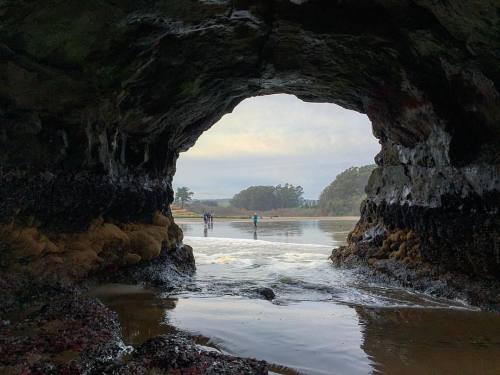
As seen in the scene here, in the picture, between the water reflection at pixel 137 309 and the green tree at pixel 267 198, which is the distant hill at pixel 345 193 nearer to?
the green tree at pixel 267 198

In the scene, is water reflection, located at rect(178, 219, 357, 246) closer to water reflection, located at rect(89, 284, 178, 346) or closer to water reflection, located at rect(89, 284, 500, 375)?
water reflection, located at rect(89, 284, 178, 346)

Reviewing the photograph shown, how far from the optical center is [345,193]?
261 ft

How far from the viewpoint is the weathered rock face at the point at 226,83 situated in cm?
632

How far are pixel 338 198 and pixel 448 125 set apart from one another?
233 feet

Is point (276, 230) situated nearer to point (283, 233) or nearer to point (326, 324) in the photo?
point (283, 233)

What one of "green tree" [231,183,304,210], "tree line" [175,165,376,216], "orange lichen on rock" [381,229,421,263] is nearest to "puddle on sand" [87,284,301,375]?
"orange lichen on rock" [381,229,421,263]

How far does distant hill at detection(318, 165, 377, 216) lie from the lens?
73.7m

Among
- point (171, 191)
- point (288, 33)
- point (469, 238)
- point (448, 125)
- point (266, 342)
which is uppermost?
point (288, 33)

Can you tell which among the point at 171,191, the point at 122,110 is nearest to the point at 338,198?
the point at 171,191

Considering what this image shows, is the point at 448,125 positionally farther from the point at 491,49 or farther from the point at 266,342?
the point at 266,342

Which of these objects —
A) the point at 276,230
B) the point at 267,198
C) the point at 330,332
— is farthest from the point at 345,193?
the point at 330,332

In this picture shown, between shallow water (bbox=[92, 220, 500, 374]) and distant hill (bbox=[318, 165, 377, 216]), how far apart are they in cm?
6422

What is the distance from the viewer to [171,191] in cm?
1368

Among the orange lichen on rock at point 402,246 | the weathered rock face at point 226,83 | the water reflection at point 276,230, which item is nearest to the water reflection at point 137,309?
the weathered rock face at point 226,83
